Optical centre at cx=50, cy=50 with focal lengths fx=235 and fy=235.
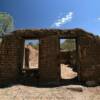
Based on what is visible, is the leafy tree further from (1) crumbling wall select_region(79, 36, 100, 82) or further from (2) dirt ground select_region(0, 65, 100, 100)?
(2) dirt ground select_region(0, 65, 100, 100)

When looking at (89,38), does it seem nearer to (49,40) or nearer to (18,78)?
(49,40)

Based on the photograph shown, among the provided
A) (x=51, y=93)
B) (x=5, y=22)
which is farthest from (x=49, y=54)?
(x=5, y=22)

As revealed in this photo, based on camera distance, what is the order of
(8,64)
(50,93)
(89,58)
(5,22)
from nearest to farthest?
(50,93) → (89,58) → (8,64) → (5,22)

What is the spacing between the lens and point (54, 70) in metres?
12.0

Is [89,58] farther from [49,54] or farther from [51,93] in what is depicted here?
[51,93]

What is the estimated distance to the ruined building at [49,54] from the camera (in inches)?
473

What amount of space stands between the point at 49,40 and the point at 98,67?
9.44ft

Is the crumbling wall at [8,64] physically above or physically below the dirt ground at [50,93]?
above

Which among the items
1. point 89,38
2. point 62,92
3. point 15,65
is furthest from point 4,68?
point 89,38

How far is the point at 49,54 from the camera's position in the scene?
12133 millimetres

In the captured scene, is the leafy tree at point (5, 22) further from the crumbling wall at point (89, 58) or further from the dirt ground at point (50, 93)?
the dirt ground at point (50, 93)

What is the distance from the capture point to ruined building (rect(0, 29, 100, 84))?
12023 mm

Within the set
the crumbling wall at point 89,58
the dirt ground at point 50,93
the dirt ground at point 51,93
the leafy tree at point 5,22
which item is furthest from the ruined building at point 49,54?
the leafy tree at point 5,22

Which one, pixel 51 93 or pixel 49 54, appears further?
pixel 49 54
